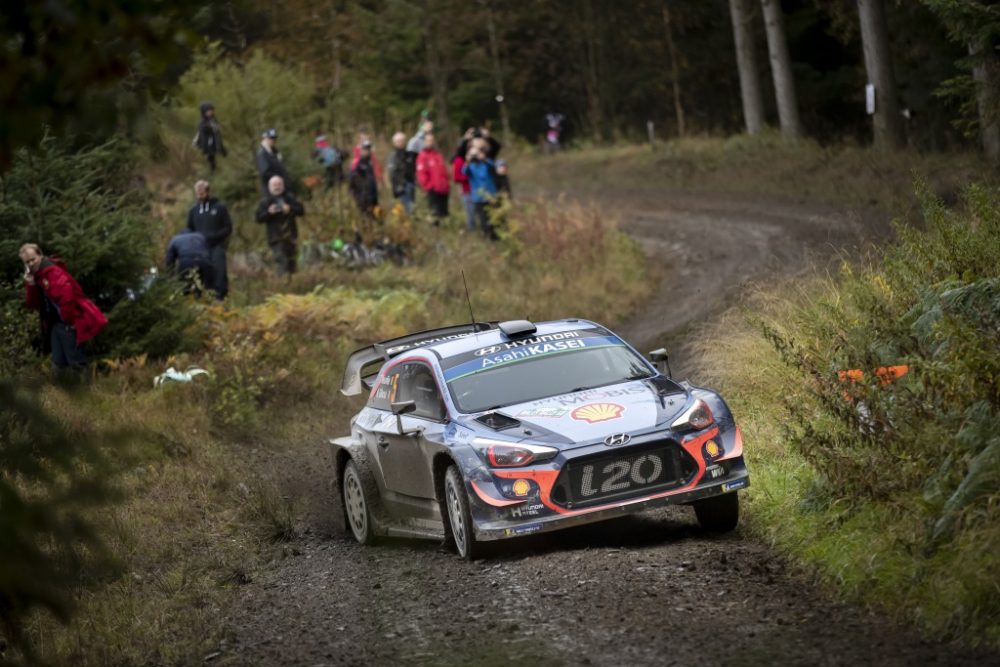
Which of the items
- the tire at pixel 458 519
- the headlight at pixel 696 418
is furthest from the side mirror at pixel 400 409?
the headlight at pixel 696 418

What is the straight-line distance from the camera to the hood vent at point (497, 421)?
34.2 ft

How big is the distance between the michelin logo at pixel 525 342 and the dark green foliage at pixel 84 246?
7.54 meters

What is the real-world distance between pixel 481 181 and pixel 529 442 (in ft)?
60.9

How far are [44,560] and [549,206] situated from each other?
25.6 metres

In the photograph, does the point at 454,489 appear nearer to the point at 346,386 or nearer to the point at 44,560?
the point at 346,386

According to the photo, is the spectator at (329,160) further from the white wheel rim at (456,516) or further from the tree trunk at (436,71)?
the tree trunk at (436,71)

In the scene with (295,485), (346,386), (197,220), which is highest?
(197,220)

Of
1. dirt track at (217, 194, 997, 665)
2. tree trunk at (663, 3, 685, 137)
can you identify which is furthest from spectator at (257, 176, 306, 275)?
tree trunk at (663, 3, 685, 137)

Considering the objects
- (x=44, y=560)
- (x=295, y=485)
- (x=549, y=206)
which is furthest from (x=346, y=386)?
(x=549, y=206)

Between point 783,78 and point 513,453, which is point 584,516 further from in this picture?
point 783,78

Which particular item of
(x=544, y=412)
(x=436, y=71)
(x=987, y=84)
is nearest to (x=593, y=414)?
(x=544, y=412)

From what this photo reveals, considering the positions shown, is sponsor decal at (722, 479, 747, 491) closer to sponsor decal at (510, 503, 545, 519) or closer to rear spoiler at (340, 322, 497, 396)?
sponsor decal at (510, 503, 545, 519)

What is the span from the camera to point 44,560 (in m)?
4.52

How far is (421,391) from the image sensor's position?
11.8 meters
